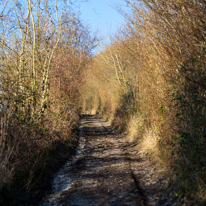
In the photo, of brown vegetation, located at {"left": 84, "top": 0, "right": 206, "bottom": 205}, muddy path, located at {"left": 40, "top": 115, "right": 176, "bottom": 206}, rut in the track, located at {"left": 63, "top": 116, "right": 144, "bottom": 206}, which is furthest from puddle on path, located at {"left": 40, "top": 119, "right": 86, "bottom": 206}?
brown vegetation, located at {"left": 84, "top": 0, "right": 206, "bottom": 205}

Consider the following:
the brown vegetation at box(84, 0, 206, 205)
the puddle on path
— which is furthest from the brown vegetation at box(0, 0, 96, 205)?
the brown vegetation at box(84, 0, 206, 205)

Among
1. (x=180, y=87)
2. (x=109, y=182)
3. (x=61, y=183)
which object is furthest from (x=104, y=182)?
(x=180, y=87)

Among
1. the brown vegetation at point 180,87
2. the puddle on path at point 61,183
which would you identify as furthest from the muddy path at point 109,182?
the brown vegetation at point 180,87

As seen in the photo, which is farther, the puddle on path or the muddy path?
the puddle on path

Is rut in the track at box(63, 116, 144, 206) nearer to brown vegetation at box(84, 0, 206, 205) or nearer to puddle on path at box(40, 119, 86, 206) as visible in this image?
puddle on path at box(40, 119, 86, 206)

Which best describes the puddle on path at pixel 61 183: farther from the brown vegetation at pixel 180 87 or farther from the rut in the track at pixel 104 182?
the brown vegetation at pixel 180 87

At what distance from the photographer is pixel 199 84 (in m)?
5.20

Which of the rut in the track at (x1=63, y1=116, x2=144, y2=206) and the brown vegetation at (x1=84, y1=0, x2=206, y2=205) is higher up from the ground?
the brown vegetation at (x1=84, y1=0, x2=206, y2=205)

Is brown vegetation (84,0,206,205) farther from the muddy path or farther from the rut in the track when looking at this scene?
the rut in the track

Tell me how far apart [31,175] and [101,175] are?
2090 mm

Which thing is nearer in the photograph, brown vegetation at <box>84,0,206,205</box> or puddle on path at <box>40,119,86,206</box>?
brown vegetation at <box>84,0,206,205</box>

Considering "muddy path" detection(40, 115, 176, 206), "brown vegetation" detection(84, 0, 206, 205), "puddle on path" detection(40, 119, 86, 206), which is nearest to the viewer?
"brown vegetation" detection(84, 0, 206, 205)

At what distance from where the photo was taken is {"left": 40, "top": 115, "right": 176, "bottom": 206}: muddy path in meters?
5.16

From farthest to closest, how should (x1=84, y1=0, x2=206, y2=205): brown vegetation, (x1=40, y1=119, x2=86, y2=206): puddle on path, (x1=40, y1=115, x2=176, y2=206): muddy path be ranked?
(x1=40, y1=119, x2=86, y2=206): puddle on path → (x1=40, y1=115, x2=176, y2=206): muddy path → (x1=84, y1=0, x2=206, y2=205): brown vegetation
